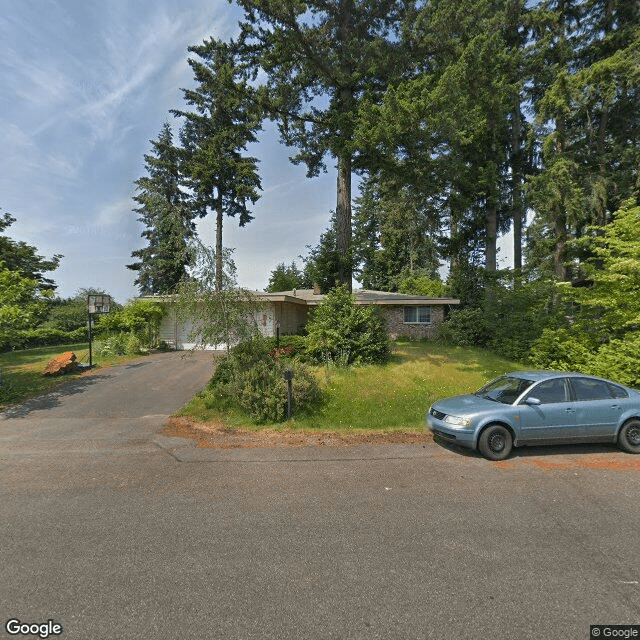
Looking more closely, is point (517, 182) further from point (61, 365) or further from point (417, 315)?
point (61, 365)

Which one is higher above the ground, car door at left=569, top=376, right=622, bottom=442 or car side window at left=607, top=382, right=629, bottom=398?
car side window at left=607, top=382, right=629, bottom=398

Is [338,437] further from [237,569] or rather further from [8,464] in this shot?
[8,464]

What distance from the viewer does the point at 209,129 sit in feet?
94.2

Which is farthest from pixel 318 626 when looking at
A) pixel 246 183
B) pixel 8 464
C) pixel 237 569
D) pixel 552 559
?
pixel 246 183

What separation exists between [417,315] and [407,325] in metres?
0.92

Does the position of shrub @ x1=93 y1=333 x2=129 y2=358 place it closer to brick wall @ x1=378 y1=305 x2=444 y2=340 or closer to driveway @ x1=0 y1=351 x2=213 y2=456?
driveway @ x1=0 y1=351 x2=213 y2=456

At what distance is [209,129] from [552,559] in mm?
33233

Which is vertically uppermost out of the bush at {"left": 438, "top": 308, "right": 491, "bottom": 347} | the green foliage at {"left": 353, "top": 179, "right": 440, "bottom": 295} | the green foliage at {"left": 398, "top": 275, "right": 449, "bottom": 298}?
the green foliage at {"left": 353, "top": 179, "right": 440, "bottom": 295}

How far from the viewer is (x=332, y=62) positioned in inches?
580

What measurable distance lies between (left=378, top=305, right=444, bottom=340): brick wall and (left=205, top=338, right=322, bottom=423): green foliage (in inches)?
546

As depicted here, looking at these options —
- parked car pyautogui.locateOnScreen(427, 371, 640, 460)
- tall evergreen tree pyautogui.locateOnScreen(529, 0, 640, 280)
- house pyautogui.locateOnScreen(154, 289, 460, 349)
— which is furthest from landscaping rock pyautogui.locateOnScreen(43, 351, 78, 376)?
tall evergreen tree pyautogui.locateOnScreen(529, 0, 640, 280)

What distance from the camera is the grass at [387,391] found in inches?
322

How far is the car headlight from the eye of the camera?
607cm

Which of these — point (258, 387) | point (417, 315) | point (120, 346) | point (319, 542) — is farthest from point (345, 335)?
point (120, 346)
